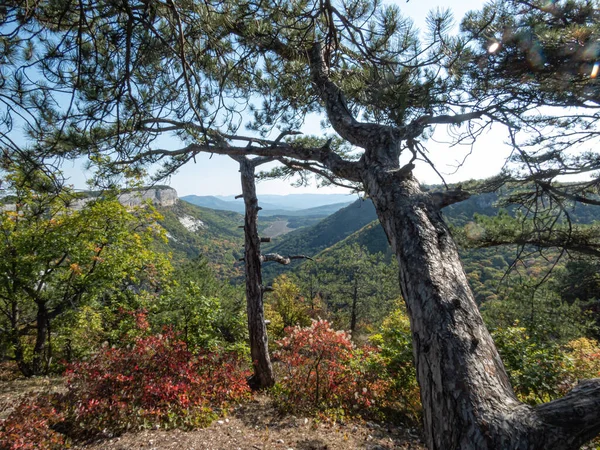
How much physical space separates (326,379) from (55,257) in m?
7.51

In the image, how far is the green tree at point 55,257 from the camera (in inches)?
256

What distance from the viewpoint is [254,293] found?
4797 mm

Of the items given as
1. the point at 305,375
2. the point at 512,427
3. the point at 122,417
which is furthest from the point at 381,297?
the point at 512,427

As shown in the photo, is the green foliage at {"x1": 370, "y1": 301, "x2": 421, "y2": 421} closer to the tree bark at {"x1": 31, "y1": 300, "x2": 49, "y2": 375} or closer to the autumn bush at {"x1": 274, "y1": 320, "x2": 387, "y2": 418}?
the autumn bush at {"x1": 274, "y1": 320, "x2": 387, "y2": 418}

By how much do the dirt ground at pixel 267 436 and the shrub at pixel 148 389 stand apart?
0.76 feet

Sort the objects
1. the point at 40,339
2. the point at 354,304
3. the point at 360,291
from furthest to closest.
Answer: the point at 360,291, the point at 354,304, the point at 40,339

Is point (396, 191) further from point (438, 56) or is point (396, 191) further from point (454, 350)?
point (438, 56)

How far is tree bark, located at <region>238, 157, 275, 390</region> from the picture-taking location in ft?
15.8

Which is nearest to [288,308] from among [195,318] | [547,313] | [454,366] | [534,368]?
[195,318]

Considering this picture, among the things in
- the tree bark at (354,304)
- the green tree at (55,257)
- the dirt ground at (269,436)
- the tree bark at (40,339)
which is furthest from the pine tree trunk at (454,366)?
the tree bark at (354,304)

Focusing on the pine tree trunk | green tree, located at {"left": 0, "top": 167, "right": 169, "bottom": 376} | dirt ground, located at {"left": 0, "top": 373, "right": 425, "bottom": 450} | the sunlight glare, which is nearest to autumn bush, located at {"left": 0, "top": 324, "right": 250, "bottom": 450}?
dirt ground, located at {"left": 0, "top": 373, "right": 425, "bottom": 450}

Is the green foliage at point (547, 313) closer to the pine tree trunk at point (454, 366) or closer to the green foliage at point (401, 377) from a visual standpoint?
the green foliage at point (401, 377)

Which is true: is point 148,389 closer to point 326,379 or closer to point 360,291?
point 326,379

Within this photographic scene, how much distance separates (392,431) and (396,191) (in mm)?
3854
